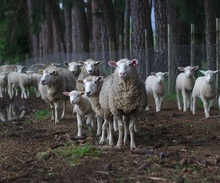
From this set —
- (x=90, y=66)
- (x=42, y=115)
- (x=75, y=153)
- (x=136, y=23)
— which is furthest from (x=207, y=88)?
(x=136, y=23)

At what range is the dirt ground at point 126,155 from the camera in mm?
6027

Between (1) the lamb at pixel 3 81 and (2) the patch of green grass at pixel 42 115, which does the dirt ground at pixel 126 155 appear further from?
(1) the lamb at pixel 3 81

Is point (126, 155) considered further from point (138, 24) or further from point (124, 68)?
point (138, 24)

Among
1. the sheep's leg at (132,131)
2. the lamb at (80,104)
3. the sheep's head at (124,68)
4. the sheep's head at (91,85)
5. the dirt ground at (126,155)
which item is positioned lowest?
the dirt ground at (126,155)

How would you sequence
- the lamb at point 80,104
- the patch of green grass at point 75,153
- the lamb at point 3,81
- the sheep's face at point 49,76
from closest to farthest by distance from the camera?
the patch of green grass at point 75,153
the lamb at point 80,104
the sheep's face at point 49,76
the lamb at point 3,81

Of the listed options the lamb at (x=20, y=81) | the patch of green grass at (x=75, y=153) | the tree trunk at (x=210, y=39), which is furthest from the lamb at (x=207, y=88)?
the lamb at (x=20, y=81)

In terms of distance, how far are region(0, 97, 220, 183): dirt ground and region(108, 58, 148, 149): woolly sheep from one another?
60cm

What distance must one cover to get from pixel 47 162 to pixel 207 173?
244cm

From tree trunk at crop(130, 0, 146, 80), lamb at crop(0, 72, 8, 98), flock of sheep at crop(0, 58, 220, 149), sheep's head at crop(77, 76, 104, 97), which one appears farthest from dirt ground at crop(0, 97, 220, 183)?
lamb at crop(0, 72, 8, 98)

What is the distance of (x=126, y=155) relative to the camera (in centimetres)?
729

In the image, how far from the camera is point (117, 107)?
8.13 m

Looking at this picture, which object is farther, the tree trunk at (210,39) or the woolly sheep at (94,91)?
the tree trunk at (210,39)

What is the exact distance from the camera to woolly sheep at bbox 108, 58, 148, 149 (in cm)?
808

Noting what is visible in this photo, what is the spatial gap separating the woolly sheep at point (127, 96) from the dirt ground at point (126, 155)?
60 cm
